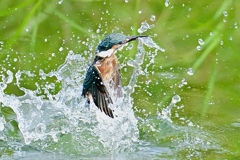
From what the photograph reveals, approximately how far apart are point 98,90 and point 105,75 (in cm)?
17

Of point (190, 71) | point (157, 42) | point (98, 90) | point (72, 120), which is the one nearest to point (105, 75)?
point (98, 90)

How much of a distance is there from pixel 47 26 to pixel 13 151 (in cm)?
185

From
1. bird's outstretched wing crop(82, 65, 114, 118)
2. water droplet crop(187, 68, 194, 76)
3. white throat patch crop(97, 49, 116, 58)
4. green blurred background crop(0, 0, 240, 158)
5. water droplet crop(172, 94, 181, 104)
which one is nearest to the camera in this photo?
bird's outstretched wing crop(82, 65, 114, 118)

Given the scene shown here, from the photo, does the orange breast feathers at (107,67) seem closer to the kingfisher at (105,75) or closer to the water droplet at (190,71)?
the kingfisher at (105,75)

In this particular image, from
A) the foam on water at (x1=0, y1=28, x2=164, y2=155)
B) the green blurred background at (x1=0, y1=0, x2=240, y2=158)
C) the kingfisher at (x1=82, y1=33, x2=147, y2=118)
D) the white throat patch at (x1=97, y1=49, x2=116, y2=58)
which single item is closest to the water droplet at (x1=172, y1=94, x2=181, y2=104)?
the green blurred background at (x1=0, y1=0, x2=240, y2=158)

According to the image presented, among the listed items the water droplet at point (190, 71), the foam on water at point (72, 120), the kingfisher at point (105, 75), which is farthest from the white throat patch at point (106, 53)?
the water droplet at point (190, 71)

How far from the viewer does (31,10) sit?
590 centimetres

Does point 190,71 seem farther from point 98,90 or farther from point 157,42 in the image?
point 98,90

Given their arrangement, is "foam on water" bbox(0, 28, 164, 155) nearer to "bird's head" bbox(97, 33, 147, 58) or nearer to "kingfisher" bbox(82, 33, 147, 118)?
"kingfisher" bbox(82, 33, 147, 118)

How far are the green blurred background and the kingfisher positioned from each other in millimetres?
461

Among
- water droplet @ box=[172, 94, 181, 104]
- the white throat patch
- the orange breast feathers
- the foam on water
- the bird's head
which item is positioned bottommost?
the foam on water

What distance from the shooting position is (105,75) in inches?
173

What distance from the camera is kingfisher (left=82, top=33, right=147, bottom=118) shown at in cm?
421

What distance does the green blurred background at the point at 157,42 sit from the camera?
5004 millimetres
